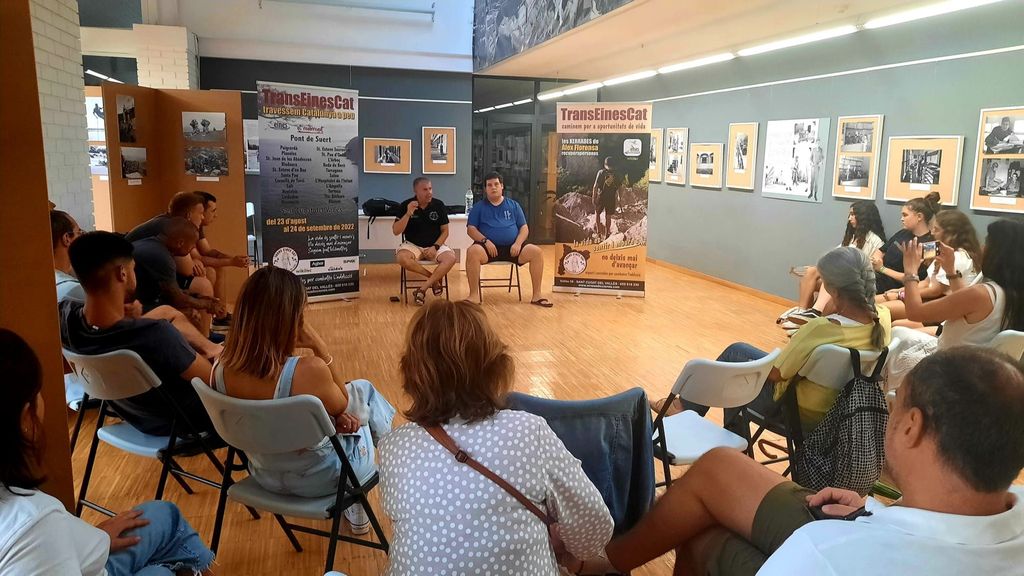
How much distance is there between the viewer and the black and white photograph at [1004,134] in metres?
5.29

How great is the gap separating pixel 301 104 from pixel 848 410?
6.00 meters

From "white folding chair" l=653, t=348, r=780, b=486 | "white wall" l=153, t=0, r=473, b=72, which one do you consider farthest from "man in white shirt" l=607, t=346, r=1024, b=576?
"white wall" l=153, t=0, r=473, b=72

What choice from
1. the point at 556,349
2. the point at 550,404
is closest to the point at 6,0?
the point at 550,404

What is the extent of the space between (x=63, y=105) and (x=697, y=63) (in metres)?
6.83

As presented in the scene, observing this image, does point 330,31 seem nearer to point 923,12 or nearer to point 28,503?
point 923,12

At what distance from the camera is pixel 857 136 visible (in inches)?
270

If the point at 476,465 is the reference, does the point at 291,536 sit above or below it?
below

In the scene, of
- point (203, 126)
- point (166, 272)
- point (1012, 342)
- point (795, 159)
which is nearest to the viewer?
point (1012, 342)

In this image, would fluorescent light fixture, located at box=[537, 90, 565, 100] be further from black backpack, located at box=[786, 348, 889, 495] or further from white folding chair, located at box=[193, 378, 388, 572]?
white folding chair, located at box=[193, 378, 388, 572]

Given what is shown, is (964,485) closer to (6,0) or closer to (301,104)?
(6,0)

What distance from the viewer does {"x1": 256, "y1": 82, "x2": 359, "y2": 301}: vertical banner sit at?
6.94 metres

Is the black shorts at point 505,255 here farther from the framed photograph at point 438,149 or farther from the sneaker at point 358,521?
the sneaker at point 358,521

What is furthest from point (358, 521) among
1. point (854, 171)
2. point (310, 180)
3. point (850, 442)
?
point (854, 171)

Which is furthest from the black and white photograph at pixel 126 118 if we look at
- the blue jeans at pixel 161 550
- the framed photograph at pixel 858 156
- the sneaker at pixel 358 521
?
the framed photograph at pixel 858 156
